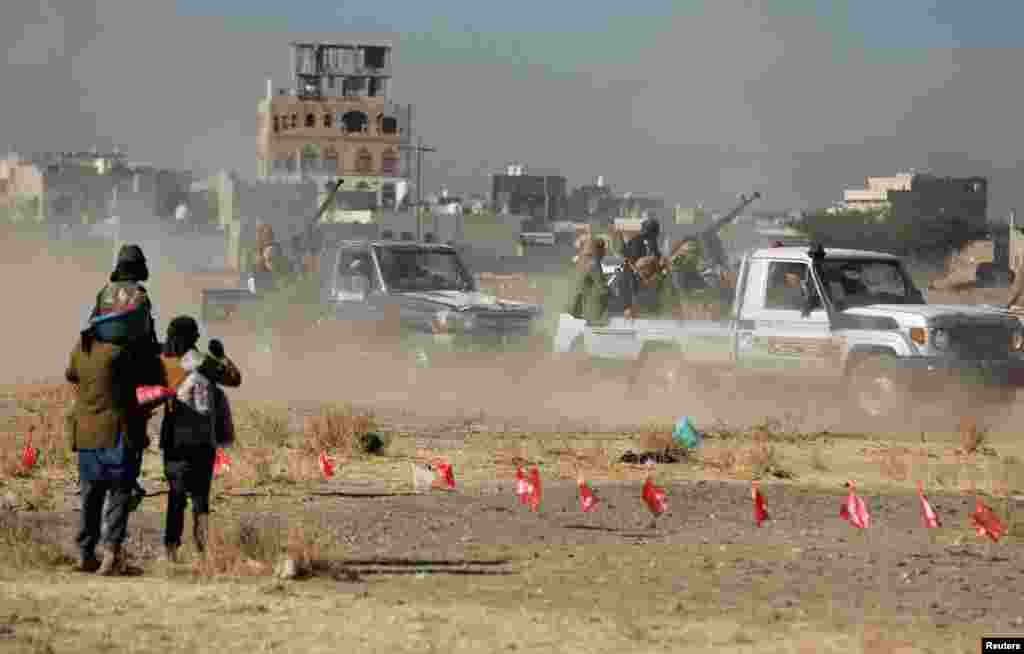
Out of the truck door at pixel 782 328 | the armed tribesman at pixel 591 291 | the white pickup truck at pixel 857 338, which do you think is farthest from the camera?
the armed tribesman at pixel 591 291

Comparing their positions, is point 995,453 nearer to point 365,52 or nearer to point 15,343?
point 15,343

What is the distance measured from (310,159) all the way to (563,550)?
162552 mm

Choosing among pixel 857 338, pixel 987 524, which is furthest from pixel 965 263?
pixel 987 524

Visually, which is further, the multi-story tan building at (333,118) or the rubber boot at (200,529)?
the multi-story tan building at (333,118)

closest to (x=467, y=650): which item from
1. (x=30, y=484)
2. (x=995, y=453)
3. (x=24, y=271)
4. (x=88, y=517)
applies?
(x=88, y=517)

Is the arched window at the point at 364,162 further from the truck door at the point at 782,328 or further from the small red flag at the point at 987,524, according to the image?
the small red flag at the point at 987,524

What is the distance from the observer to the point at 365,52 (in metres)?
171

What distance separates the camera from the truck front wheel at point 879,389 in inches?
830

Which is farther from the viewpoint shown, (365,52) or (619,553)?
(365,52)

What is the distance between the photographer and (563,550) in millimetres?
12930

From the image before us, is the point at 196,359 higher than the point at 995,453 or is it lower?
higher

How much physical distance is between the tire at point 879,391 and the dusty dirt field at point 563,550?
273 mm

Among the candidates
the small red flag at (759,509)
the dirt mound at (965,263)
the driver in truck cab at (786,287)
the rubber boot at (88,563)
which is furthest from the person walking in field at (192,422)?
the dirt mound at (965,263)

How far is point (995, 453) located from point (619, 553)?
26.0 ft
